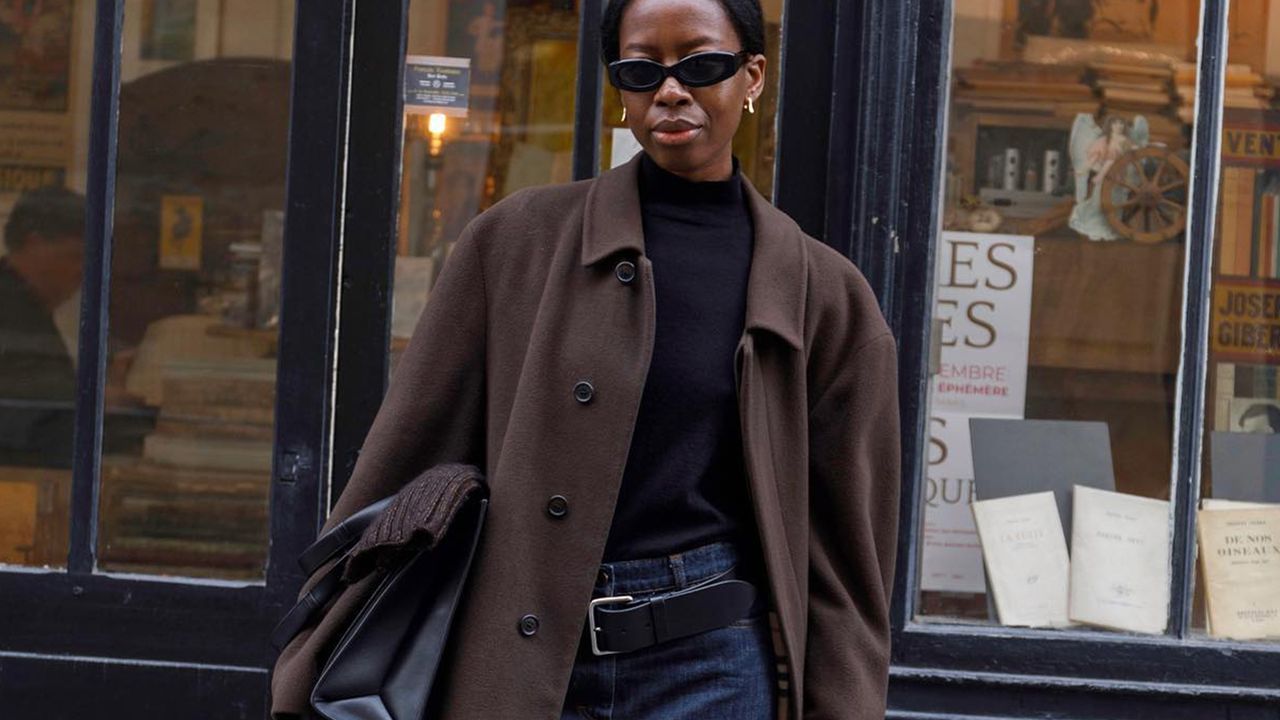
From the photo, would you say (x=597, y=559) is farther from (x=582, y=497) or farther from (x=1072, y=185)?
(x=1072, y=185)

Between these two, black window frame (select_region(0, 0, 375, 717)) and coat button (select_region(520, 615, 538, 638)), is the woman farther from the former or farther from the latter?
black window frame (select_region(0, 0, 375, 717))

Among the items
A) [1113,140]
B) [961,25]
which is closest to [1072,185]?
[1113,140]

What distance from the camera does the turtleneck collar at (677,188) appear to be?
2641 mm

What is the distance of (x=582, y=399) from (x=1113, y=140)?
2284 millimetres

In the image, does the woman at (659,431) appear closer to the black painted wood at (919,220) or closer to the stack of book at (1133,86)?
the black painted wood at (919,220)

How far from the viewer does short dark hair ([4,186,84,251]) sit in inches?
171

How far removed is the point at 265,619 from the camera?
4.27 m

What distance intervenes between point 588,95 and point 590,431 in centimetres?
189

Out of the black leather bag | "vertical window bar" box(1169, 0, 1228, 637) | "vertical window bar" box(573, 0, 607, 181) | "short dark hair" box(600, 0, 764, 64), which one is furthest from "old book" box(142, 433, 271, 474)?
"vertical window bar" box(1169, 0, 1228, 637)

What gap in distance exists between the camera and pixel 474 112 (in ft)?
13.9

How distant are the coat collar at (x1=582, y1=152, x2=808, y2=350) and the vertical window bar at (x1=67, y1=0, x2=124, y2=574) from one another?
2051 mm

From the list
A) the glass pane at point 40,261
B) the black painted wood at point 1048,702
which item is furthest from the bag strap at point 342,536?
the glass pane at point 40,261

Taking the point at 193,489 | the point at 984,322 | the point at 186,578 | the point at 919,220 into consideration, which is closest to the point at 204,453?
the point at 193,489

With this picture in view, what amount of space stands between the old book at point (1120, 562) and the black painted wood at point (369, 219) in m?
1.74
